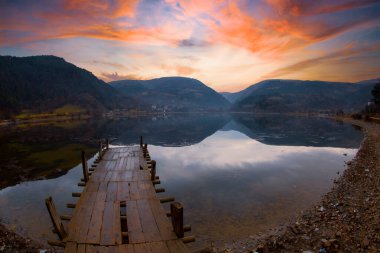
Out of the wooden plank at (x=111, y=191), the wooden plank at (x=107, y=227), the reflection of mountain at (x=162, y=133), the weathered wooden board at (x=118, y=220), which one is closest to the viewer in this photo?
the weathered wooden board at (x=118, y=220)

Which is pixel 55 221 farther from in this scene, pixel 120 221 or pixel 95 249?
pixel 120 221

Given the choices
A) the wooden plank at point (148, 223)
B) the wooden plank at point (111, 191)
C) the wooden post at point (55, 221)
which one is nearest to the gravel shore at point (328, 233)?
the wooden plank at point (111, 191)

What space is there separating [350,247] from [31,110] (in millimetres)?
176493

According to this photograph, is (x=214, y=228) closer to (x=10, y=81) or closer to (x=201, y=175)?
(x=201, y=175)

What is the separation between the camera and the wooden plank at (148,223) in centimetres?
818

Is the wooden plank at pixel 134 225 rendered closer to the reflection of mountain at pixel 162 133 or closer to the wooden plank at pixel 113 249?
the wooden plank at pixel 113 249

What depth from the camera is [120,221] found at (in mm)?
9328

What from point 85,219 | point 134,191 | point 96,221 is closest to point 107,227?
point 96,221

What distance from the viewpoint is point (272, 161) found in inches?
1219

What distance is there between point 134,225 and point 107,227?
972 mm

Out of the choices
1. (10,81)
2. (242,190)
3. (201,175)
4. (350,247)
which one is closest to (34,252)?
(350,247)

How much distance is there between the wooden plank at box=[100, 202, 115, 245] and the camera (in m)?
7.96

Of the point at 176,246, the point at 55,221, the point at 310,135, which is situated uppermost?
the point at 55,221

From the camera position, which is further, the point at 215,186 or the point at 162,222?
the point at 215,186
